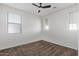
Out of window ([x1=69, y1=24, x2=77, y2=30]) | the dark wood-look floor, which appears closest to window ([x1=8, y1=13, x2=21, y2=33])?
the dark wood-look floor

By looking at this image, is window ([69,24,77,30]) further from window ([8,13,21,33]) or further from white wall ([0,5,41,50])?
window ([8,13,21,33])

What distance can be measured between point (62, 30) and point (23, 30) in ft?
7.28

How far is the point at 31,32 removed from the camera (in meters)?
4.79

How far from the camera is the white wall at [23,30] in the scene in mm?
3100

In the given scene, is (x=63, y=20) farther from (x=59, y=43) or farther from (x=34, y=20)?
(x=34, y=20)

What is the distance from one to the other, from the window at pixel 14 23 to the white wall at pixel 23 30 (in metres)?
0.21

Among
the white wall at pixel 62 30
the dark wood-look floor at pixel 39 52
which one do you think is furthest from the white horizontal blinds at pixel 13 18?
the white wall at pixel 62 30

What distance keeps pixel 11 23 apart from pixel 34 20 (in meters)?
1.83

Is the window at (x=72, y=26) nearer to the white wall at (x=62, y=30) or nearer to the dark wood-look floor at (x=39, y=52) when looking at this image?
the white wall at (x=62, y=30)

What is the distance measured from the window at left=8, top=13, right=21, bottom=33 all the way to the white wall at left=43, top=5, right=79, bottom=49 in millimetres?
2080

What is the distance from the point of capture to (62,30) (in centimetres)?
376

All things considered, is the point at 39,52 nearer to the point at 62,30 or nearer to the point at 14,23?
the point at 62,30

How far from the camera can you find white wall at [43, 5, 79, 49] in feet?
10.5

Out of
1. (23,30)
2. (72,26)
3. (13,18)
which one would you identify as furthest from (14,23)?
(72,26)
